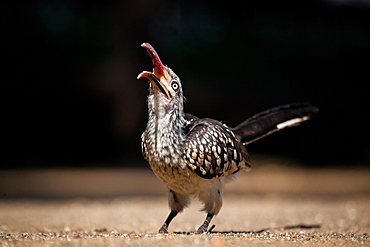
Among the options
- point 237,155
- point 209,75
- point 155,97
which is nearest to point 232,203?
point 237,155

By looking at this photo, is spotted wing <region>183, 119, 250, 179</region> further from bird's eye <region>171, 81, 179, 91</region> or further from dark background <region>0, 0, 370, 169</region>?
dark background <region>0, 0, 370, 169</region>

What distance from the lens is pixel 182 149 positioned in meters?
4.65

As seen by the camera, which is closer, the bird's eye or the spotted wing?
the spotted wing

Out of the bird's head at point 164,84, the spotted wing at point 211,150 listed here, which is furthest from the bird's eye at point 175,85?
the spotted wing at point 211,150

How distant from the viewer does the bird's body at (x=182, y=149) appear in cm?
462

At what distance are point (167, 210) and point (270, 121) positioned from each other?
8.94 feet

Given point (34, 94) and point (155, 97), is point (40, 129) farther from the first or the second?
point (155, 97)

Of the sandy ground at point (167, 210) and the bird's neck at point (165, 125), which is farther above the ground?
the bird's neck at point (165, 125)

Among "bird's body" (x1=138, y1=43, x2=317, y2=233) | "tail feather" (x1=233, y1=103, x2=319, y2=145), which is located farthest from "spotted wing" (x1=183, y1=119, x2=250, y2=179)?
"tail feather" (x1=233, y1=103, x2=319, y2=145)

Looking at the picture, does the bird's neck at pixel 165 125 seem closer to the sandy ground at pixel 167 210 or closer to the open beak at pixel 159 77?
the open beak at pixel 159 77

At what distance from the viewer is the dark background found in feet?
49.9

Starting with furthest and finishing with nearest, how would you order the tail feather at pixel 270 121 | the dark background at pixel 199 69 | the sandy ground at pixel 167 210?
the dark background at pixel 199 69, the tail feather at pixel 270 121, the sandy ground at pixel 167 210

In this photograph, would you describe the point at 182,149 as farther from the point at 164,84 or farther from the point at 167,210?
the point at 167,210

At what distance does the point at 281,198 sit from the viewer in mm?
9594
